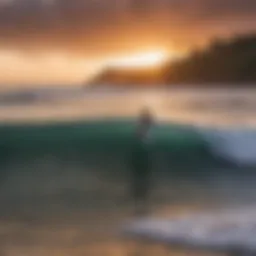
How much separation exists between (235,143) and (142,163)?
0.62 ft

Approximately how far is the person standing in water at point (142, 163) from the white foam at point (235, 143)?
113 millimetres

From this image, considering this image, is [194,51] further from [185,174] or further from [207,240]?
[207,240]

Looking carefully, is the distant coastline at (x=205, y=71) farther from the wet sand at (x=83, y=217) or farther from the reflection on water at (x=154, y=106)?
the wet sand at (x=83, y=217)

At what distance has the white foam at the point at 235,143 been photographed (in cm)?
136

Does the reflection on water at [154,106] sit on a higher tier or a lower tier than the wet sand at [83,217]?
higher

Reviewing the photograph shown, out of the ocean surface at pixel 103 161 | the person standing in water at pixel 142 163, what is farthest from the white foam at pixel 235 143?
the person standing in water at pixel 142 163

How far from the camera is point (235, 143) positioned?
136cm

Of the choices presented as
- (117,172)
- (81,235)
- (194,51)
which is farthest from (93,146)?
(194,51)

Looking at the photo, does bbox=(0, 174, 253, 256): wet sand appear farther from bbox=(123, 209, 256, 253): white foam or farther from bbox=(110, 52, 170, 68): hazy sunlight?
bbox=(110, 52, 170, 68): hazy sunlight

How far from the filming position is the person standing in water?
134 cm

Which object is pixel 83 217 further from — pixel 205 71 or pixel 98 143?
pixel 205 71

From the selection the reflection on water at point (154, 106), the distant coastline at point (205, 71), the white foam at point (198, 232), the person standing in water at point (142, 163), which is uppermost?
the distant coastline at point (205, 71)

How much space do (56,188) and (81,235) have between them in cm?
10

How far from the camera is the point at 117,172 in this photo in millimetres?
1341
